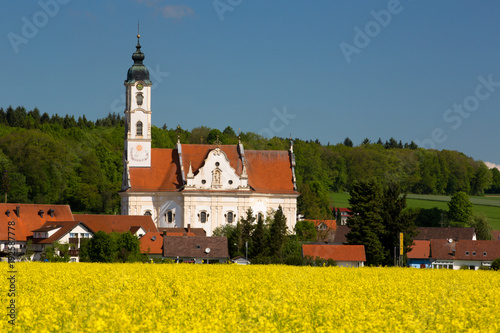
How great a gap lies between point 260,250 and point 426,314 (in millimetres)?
50733

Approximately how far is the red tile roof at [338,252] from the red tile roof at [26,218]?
29.1 m

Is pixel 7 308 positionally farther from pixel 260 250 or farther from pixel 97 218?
pixel 97 218

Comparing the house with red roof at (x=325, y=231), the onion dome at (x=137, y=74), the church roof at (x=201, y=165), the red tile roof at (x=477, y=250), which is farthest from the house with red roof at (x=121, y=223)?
the red tile roof at (x=477, y=250)

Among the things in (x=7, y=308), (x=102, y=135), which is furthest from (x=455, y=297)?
(x=102, y=135)

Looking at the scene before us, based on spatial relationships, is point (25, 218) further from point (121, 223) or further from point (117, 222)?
point (121, 223)

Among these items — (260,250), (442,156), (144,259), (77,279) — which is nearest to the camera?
(77,279)

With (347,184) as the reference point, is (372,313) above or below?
below

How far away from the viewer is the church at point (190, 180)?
90812 mm

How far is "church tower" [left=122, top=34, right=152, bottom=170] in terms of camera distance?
305 ft

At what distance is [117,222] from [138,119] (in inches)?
565

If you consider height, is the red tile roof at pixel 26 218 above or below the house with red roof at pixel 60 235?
above

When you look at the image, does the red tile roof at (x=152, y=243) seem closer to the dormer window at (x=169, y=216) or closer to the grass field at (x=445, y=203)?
the dormer window at (x=169, y=216)

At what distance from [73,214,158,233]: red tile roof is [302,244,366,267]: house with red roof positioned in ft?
83.4

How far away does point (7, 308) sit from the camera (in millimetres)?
Result: 20078
